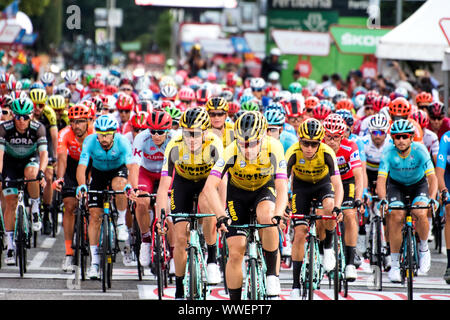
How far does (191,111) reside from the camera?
9.97 meters

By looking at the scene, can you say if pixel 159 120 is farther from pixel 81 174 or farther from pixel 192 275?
pixel 192 275

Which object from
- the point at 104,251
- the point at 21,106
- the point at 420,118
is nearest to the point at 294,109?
the point at 420,118

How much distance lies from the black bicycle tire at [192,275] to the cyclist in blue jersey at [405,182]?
10.1ft

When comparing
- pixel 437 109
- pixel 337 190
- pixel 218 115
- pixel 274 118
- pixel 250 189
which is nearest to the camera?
pixel 250 189

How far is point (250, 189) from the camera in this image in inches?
387

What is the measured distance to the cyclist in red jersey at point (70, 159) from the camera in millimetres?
13031

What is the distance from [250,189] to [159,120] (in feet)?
7.62

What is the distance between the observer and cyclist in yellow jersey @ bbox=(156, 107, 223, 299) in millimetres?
9984

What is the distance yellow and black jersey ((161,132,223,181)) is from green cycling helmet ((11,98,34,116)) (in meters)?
3.37

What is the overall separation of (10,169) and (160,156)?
2.51 meters

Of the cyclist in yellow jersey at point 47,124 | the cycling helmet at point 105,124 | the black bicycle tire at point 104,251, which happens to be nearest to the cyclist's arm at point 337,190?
the black bicycle tire at point 104,251
